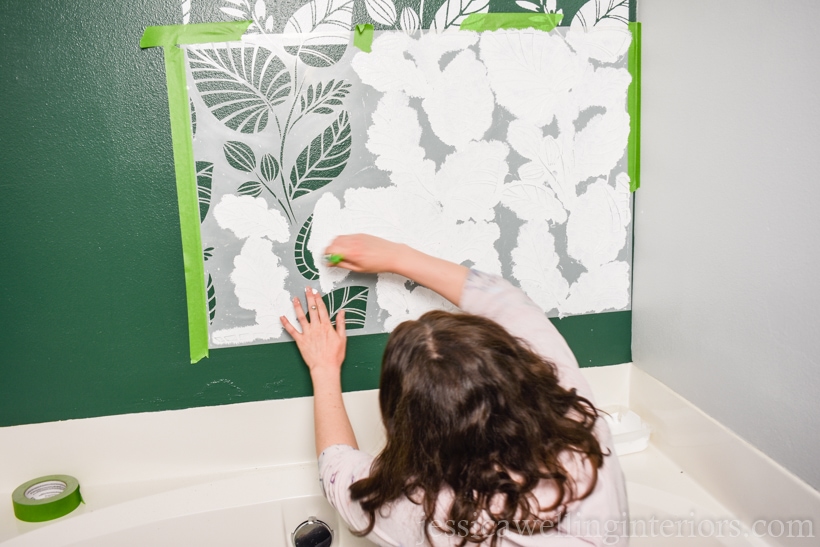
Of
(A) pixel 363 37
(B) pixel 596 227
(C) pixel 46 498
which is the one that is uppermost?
(A) pixel 363 37

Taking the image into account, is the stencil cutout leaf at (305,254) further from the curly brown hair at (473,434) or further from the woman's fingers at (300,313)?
the curly brown hair at (473,434)

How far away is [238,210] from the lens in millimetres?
1102

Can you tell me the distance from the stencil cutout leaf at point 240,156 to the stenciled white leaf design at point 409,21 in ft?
1.22

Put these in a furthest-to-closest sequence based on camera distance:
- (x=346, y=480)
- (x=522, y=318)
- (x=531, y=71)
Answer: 1. (x=531, y=71)
2. (x=522, y=318)
3. (x=346, y=480)

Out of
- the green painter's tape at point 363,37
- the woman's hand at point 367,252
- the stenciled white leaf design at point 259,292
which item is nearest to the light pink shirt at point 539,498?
the woman's hand at point 367,252

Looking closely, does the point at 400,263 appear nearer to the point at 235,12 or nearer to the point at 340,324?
the point at 340,324

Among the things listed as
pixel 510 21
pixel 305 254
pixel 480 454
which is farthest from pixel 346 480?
pixel 510 21

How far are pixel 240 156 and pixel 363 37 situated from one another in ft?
1.05

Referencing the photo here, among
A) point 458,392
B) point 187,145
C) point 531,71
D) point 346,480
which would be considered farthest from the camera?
point 531,71

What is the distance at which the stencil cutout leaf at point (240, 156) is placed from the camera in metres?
1.08

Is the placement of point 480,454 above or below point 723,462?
above

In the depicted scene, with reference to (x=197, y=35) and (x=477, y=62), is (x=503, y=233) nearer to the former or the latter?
(x=477, y=62)

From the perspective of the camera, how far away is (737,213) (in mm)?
996

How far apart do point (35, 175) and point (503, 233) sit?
888 mm
